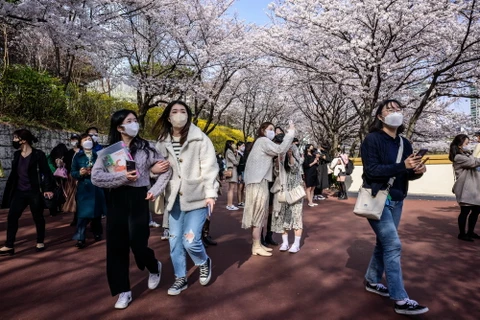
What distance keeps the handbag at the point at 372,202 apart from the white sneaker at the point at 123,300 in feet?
7.10

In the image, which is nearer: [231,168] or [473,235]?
[473,235]

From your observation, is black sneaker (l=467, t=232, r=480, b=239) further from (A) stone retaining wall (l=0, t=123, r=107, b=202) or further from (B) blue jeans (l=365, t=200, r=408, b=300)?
(A) stone retaining wall (l=0, t=123, r=107, b=202)

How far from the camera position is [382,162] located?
3.03 metres

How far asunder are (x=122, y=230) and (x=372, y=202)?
219cm

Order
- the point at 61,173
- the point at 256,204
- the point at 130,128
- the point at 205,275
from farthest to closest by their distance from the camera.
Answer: the point at 61,173 → the point at 256,204 → the point at 205,275 → the point at 130,128

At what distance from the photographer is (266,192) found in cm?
473

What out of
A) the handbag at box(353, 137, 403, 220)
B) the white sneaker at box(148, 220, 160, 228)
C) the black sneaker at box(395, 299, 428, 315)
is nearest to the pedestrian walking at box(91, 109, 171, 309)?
the handbag at box(353, 137, 403, 220)

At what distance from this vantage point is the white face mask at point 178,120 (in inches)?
134

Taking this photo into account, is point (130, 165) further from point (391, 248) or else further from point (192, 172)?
point (391, 248)

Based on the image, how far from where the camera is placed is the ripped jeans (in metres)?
3.32

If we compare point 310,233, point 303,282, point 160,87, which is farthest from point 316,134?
point 303,282

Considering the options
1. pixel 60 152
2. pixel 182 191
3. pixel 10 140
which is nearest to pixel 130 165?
pixel 182 191

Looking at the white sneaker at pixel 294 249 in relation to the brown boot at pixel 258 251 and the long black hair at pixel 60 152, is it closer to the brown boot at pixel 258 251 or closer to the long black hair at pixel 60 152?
the brown boot at pixel 258 251

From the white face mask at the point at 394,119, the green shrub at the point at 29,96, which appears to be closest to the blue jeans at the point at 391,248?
the white face mask at the point at 394,119
